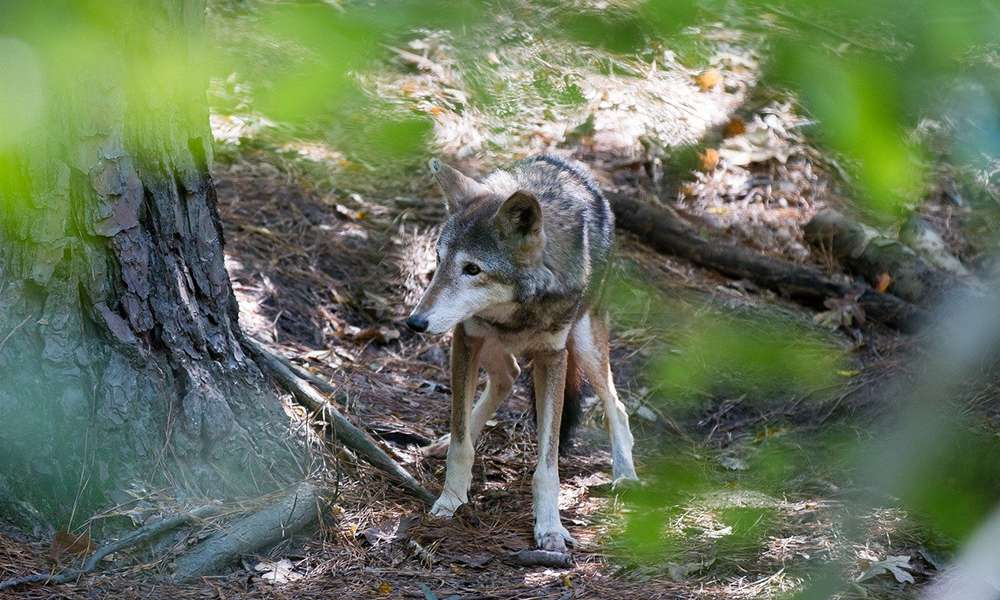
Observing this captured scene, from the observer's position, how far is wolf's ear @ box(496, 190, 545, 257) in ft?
16.7

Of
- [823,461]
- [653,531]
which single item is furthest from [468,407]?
[653,531]

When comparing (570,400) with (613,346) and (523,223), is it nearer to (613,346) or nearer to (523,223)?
(523,223)

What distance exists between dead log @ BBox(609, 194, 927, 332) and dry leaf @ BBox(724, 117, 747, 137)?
5.46 meters

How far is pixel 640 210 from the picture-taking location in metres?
8.79

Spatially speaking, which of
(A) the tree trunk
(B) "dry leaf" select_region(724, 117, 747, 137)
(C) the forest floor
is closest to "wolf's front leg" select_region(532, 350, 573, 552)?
(C) the forest floor

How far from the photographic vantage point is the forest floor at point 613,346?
2146 millimetres

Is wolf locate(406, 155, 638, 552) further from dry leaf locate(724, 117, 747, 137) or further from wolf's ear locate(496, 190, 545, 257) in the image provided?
dry leaf locate(724, 117, 747, 137)

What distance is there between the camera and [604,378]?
623 centimetres

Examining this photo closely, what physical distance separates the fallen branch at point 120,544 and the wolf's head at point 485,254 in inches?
55.6

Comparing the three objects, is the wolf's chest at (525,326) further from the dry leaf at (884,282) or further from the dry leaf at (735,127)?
the dry leaf at (884,282)

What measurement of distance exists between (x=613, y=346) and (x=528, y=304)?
228 centimetres

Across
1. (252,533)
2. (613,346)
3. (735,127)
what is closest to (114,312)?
(252,533)

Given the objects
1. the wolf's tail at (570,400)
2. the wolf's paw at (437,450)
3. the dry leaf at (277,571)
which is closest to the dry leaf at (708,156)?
the dry leaf at (277,571)

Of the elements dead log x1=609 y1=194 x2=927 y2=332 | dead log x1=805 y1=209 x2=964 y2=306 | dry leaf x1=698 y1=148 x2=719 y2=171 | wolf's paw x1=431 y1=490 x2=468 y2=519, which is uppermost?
dry leaf x1=698 y1=148 x2=719 y2=171
